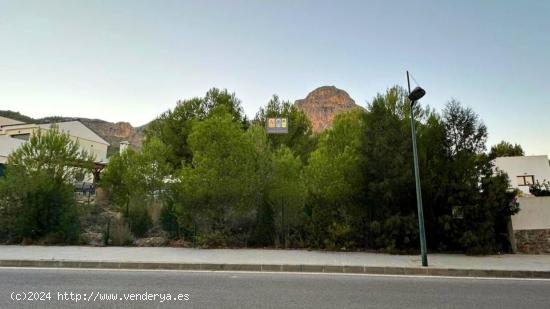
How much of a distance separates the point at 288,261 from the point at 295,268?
608 millimetres

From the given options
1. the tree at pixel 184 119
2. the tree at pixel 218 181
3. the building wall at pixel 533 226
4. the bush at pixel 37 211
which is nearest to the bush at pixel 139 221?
the bush at pixel 37 211

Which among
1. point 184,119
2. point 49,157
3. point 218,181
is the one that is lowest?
point 218,181

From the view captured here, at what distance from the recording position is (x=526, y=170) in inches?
1294

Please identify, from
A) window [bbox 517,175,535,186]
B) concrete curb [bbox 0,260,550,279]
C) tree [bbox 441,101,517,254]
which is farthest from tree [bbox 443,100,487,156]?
window [bbox 517,175,535,186]

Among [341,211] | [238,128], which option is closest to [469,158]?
[341,211]

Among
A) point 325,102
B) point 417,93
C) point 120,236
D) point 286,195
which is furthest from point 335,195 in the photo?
point 325,102

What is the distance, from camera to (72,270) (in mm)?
8438

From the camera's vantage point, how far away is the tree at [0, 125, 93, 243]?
12.8 metres

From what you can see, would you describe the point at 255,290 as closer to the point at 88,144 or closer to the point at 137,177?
Result: the point at 137,177

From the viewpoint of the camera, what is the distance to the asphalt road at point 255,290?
5.41 m

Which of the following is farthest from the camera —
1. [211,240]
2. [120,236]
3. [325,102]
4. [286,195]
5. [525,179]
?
[325,102]

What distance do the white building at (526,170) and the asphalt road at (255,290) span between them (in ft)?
104

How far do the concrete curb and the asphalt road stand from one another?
1.88 ft

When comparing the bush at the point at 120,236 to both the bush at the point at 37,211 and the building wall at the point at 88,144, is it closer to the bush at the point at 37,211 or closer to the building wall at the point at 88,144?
the bush at the point at 37,211
